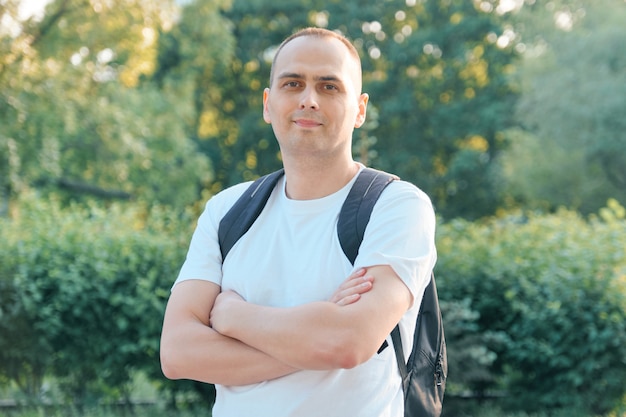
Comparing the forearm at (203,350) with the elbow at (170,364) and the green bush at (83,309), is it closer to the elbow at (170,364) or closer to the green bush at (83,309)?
the elbow at (170,364)

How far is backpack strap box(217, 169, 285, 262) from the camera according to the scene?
267cm

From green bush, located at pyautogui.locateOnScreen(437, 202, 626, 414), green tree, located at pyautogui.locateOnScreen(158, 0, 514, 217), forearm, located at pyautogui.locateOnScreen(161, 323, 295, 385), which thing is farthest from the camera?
green tree, located at pyautogui.locateOnScreen(158, 0, 514, 217)

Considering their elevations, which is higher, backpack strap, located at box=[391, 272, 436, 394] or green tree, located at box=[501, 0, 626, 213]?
backpack strap, located at box=[391, 272, 436, 394]

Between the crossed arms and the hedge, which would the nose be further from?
the hedge

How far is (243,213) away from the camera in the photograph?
2.71 metres

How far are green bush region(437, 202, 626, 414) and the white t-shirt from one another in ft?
13.1

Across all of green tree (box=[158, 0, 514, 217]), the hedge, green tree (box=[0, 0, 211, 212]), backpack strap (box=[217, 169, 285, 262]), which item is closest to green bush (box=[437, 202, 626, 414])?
the hedge

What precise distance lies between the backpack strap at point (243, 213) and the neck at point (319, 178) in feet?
0.37

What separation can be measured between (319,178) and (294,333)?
19.6 inches

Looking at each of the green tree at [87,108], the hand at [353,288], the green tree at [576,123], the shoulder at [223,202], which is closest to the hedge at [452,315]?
the shoulder at [223,202]

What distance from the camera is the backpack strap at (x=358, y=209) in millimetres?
2496

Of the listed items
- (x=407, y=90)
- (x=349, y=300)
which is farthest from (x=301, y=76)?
(x=407, y=90)

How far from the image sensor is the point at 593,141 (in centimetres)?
3328

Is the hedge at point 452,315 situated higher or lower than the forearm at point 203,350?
lower
